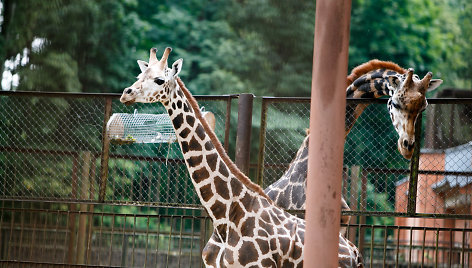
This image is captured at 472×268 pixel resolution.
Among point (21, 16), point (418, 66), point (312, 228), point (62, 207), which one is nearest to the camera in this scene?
point (312, 228)

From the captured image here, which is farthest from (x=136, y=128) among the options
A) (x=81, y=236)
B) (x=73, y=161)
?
(x=81, y=236)

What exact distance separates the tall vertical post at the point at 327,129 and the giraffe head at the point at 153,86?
185 centimetres

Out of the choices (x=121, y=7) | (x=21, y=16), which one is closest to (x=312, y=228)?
(x=21, y=16)

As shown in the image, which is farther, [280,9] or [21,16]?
[280,9]

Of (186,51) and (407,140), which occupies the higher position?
(186,51)

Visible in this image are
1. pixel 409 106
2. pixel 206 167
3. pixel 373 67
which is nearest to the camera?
pixel 206 167

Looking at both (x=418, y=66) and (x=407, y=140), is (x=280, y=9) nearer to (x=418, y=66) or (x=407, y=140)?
(x=418, y=66)

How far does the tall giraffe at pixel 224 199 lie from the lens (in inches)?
225

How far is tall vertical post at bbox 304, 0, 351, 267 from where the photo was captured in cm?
435

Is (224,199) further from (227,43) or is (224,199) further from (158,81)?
(227,43)

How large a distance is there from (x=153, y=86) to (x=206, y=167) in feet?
2.87

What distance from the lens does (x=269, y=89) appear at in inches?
721

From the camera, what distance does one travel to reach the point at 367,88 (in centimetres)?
698

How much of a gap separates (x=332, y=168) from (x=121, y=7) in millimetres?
15010
